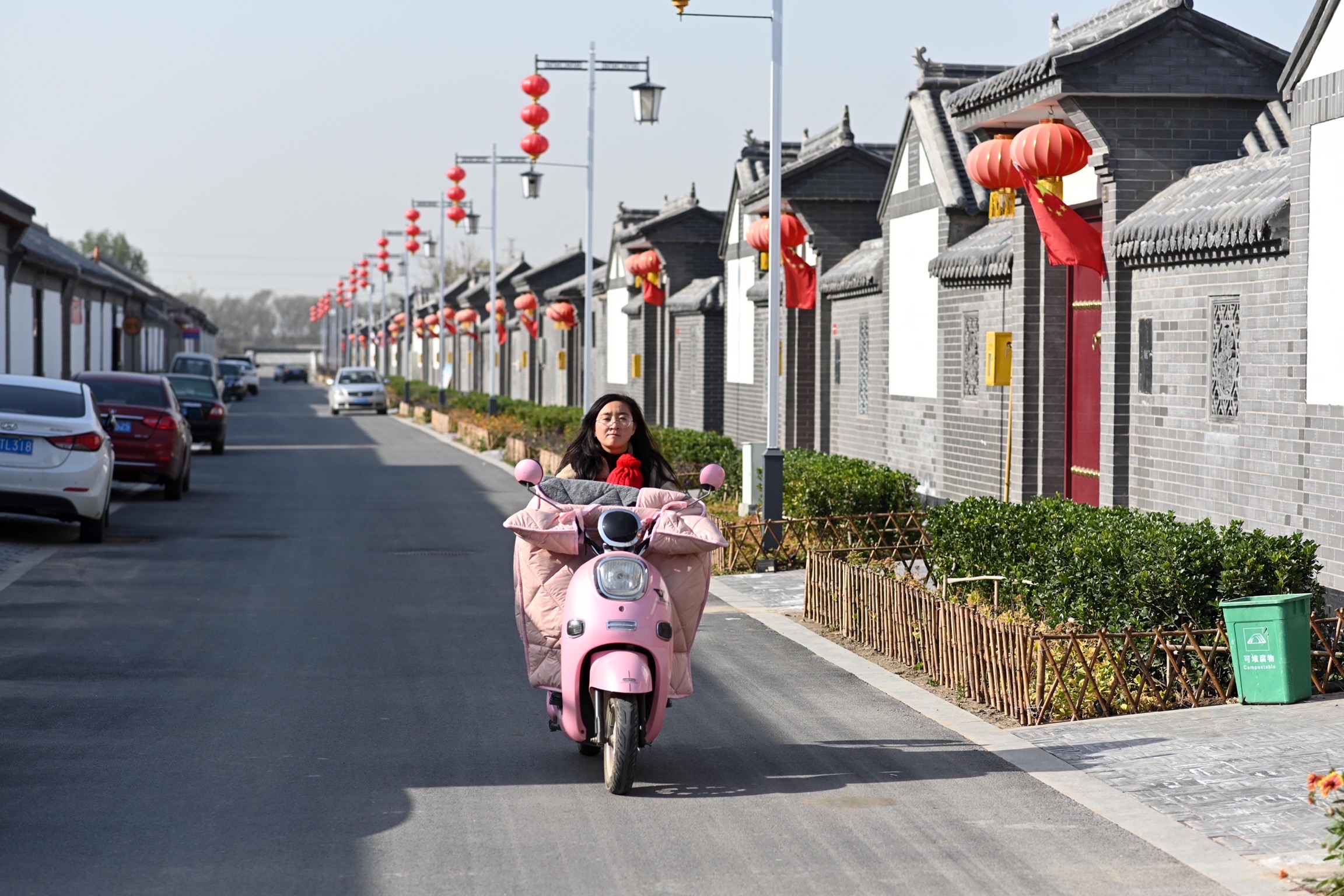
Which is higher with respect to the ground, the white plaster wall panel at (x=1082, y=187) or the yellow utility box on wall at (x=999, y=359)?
the white plaster wall panel at (x=1082, y=187)

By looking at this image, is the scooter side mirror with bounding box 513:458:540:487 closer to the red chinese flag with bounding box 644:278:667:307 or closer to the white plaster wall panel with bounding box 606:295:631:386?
the red chinese flag with bounding box 644:278:667:307

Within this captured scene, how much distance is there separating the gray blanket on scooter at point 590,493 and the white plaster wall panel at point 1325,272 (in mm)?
5672

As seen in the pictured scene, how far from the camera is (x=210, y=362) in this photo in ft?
184

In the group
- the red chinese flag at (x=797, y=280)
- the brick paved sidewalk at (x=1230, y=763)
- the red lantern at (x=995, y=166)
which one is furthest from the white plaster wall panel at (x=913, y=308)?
the brick paved sidewalk at (x=1230, y=763)

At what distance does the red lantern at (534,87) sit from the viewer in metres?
24.6

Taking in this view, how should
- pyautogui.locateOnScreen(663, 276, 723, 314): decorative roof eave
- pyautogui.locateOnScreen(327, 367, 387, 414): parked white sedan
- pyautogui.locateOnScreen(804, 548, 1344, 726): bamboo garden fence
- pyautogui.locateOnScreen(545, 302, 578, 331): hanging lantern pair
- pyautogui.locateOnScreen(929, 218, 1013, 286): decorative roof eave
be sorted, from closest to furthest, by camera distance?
pyautogui.locateOnScreen(804, 548, 1344, 726): bamboo garden fence → pyautogui.locateOnScreen(929, 218, 1013, 286): decorative roof eave → pyautogui.locateOnScreen(663, 276, 723, 314): decorative roof eave → pyautogui.locateOnScreen(545, 302, 578, 331): hanging lantern pair → pyautogui.locateOnScreen(327, 367, 387, 414): parked white sedan

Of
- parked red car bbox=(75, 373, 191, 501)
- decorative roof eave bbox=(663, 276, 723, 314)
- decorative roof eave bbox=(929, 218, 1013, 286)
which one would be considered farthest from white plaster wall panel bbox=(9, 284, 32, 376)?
decorative roof eave bbox=(929, 218, 1013, 286)

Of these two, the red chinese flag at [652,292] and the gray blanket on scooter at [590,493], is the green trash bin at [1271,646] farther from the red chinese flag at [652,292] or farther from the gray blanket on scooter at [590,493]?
the red chinese flag at [652,292]

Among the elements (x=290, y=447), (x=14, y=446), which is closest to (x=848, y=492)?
(x=14, y=446)

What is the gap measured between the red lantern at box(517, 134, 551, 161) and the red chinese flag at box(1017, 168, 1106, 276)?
1223 cm

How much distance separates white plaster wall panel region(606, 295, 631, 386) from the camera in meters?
40.4

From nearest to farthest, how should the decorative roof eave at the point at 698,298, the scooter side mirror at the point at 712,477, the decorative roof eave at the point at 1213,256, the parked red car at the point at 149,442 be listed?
the scooter side mirror at the point at 712,477 → the decorative roof eave at the point at 1213,256 → the parked red car at the point at 149,442 → the decorative roof eave at the point at 698,298

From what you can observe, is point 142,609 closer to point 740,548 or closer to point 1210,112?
point 740,548

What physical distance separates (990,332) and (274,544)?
7.65m
